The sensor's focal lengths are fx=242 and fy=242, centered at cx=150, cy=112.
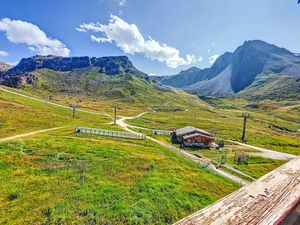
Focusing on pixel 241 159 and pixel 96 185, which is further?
pixel 241 159

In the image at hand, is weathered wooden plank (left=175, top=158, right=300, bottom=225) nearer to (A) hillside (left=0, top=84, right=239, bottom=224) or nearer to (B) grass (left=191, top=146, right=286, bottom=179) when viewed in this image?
(A) hillside (left=0, top=84, right=239, bottom=224)

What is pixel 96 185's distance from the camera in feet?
114

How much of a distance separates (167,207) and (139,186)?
5.88 meters

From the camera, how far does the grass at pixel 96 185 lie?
27594mm

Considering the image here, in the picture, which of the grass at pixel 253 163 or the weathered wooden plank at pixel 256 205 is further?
the grass at pixel 253 163

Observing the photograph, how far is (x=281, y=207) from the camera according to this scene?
427 centimetres

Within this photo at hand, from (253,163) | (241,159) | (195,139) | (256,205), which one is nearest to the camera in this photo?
(256,205)

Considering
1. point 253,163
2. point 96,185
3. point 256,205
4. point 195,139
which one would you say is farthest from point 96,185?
point 195,139

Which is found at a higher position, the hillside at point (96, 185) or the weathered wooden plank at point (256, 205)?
the weathered wooden plank at point (256, 205)

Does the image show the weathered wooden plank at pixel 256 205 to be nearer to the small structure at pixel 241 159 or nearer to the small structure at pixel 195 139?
the small structure at pixel 241 159

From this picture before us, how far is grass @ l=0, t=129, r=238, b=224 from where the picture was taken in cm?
2759

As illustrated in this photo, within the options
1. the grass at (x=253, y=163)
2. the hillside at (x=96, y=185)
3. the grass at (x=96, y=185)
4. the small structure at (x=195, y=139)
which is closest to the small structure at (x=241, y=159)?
the grass at (x=253, y=163)

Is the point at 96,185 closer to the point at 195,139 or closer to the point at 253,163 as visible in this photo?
the point at 253,163

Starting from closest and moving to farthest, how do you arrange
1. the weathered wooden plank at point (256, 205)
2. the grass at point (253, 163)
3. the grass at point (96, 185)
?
the weathered wooden plank at point (256, 205)
the grass at point (96, 185)
the grass at point (253, 163)
